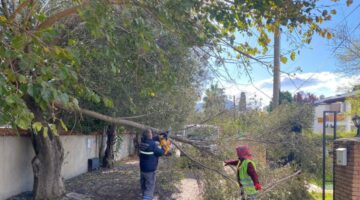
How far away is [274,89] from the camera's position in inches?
683

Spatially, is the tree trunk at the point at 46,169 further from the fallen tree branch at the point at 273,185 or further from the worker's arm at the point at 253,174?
the worker's arm at the point at 253,174

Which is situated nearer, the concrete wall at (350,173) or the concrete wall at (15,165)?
the concrete wall at (350,173)

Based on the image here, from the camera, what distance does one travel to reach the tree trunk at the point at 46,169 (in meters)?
10.5

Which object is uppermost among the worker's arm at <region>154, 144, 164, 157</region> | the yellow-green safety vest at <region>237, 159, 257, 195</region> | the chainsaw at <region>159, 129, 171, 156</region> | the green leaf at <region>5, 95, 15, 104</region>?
the green leaf at <region>5, 95, 15, 104</region>

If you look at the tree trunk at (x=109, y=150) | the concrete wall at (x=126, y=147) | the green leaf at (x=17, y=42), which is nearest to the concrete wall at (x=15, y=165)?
the tree trunk at (x=109, y=150)

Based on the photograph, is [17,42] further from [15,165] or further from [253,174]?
[15,165]

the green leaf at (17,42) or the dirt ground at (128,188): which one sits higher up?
the green leaf at (17,42)

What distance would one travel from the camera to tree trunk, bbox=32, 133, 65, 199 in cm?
1047

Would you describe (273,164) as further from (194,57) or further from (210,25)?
(210,25)

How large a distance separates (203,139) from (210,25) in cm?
381

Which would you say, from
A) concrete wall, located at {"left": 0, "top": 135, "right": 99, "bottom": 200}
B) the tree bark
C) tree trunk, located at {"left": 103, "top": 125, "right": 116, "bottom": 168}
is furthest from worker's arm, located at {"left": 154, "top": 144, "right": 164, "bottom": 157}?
tree trunk, located at {"left": 103, "top": 125, "right": 116, "bottom": 168}

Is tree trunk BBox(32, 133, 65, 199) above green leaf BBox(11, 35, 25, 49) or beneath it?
beneath

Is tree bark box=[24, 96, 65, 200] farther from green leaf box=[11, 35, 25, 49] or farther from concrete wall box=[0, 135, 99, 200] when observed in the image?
green leaf box=[11, 35, 25, 49]

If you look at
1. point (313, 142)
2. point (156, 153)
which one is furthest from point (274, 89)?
point (156, 153)
